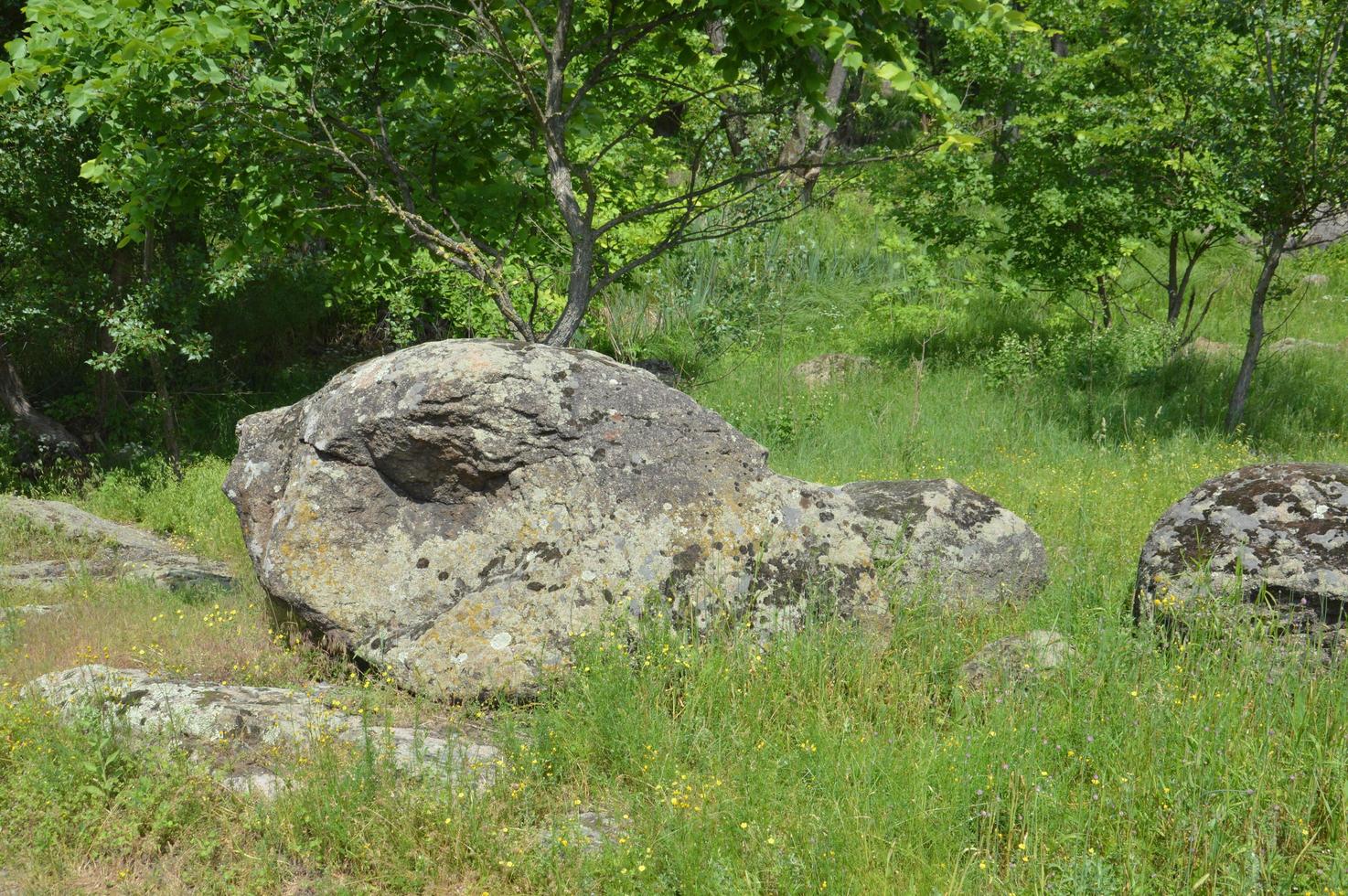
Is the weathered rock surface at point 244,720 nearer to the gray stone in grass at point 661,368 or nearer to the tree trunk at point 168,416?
the tree trunk at point 168,416

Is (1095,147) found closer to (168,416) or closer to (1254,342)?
(1254,342)

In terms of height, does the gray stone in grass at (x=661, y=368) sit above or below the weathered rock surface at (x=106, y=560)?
above

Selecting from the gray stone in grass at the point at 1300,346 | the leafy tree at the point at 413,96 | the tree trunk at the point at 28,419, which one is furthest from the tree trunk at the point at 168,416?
the gray stone in grass at the point at 1300,346

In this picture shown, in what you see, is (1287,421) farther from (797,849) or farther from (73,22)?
(73,22)

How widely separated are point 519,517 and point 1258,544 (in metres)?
3.53

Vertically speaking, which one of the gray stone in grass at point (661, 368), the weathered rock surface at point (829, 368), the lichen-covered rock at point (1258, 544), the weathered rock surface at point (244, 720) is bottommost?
the gray stone in grass at point (661, 368)

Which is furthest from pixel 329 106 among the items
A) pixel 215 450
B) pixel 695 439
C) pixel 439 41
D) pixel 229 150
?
pixel 215 450

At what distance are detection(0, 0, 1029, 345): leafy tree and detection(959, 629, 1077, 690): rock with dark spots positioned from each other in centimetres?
250

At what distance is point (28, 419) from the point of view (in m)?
11.9

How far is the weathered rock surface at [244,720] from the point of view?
13.8ft

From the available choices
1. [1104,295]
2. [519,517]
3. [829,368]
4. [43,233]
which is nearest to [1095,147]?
[1104,295]

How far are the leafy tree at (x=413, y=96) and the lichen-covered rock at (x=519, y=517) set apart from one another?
0.85 metres

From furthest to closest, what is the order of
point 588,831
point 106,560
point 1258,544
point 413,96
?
1. point 106,560
2. point 413,96
3. point 1258,544
4. point 588,831

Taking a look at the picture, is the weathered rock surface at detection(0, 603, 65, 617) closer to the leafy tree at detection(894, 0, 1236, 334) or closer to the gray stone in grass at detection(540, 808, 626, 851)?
the gray stone in grass at detection(540, 808, 626, 851)
